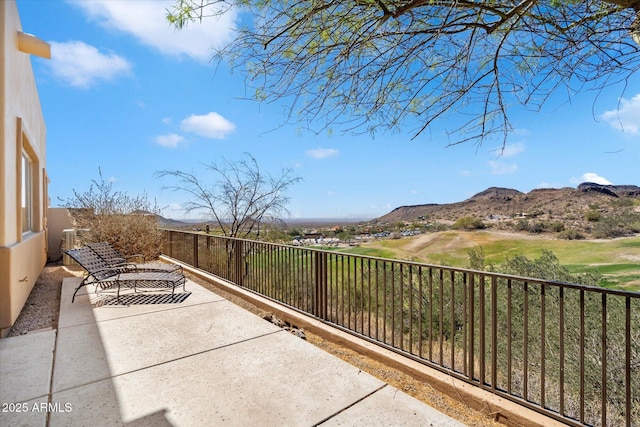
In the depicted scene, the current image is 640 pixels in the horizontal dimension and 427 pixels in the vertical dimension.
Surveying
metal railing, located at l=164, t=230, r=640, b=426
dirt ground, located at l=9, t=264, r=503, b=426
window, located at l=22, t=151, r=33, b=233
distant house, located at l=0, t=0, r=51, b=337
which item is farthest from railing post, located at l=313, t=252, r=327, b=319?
window, located at l=22, t=151, r=33, b=233

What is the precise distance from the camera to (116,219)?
30.4 feet

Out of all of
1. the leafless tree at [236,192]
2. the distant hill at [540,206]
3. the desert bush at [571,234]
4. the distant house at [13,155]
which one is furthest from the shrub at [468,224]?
the distant house at [13,155]

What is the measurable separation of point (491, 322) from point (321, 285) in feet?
7.12

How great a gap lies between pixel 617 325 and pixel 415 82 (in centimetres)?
385

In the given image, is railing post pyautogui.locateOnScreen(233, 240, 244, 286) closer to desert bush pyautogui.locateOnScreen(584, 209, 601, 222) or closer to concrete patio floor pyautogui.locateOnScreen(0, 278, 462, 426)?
concrete patio floor pyautogui.locateOnScreen(0, 278, 462, 426)

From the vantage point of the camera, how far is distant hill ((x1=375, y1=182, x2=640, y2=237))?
9.73 m

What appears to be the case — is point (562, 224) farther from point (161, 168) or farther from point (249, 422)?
point (161, 168)

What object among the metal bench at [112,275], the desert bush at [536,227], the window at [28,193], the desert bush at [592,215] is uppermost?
the window at [28,193]

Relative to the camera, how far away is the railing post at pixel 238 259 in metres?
5.82

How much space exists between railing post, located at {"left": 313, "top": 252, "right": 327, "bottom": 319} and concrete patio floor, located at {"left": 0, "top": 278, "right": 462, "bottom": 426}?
608mm

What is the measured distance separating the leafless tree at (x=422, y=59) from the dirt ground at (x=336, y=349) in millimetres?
2607

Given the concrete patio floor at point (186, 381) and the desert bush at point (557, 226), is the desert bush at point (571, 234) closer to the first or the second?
the desert bush at point (557, 226)

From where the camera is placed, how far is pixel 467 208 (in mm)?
15234

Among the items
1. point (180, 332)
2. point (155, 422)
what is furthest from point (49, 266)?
point (155, 422)
